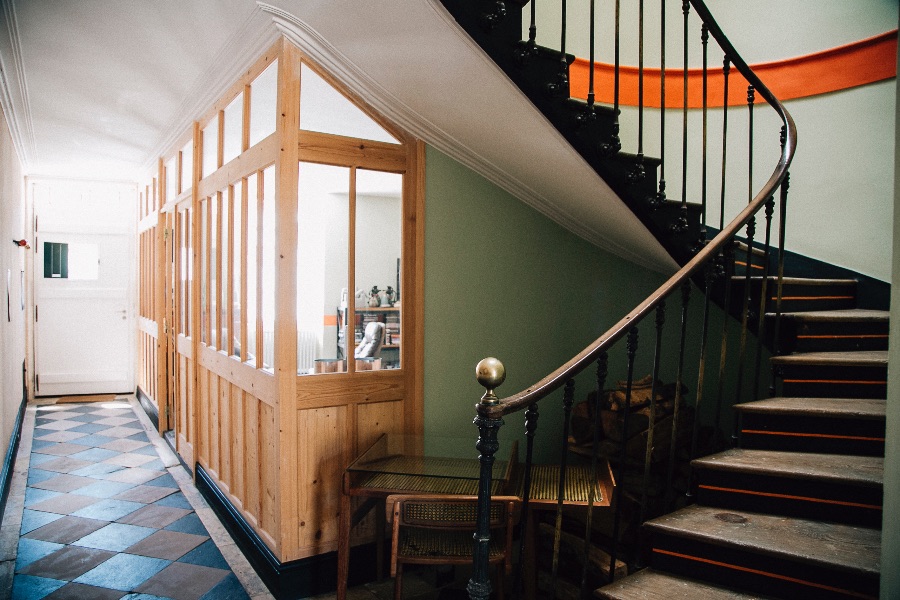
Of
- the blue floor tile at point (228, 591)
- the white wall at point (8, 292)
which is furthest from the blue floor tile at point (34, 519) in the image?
the blue floor tile at point (228, 591)

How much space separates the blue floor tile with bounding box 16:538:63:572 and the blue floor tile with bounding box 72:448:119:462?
5.28 feet

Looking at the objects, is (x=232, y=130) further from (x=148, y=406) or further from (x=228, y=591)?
(x=148, y=406)

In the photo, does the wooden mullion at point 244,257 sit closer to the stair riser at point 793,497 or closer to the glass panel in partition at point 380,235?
the glass panel in partition at point 380,235

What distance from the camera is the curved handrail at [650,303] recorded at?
5.90ft

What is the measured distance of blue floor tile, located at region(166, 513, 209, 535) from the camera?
3.48 m

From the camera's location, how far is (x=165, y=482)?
4301mm

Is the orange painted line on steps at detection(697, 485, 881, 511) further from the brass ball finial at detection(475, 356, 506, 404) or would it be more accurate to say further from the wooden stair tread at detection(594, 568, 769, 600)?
the brass ball finial at detection(475, 356, 506, 404)

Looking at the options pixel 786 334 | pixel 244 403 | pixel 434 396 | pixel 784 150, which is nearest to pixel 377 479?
pixel 434 396

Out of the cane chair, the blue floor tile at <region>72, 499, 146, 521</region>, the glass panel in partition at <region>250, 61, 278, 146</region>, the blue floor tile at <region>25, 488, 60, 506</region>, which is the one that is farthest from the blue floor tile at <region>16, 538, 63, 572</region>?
the glass panel in partition at <region>250, 61, 278, 146</region>

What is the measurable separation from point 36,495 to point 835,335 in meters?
5.21

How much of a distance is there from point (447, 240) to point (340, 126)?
34.1 inches

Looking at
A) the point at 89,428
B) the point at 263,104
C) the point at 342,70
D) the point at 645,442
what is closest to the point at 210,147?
the point at 263,104

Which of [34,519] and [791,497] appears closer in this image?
[791,497]

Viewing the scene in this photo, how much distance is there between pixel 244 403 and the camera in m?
3.24
